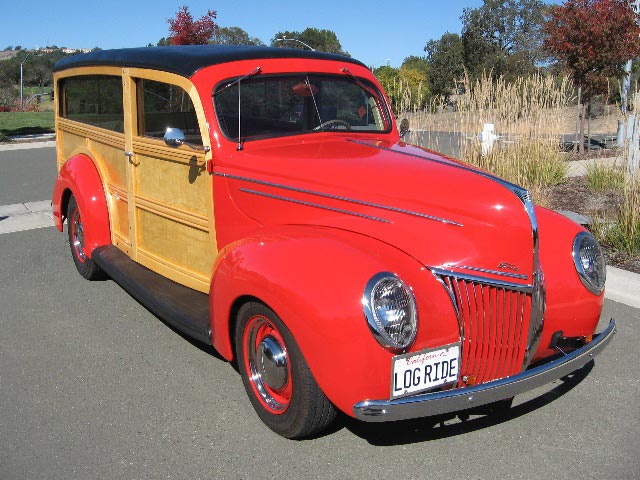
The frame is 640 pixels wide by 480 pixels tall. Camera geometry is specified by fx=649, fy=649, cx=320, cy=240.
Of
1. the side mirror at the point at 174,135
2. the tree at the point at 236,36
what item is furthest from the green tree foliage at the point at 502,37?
the side mirror at the point at 174,135

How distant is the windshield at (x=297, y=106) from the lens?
3910mm

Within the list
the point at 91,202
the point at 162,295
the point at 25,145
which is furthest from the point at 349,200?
the point at 25,145

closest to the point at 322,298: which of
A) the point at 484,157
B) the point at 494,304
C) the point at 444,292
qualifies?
the point at 444,292

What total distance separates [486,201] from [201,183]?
1.76 meters

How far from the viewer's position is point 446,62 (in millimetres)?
28016

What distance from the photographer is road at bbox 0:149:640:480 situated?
2973 mm

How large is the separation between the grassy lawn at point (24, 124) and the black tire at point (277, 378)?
1671cm

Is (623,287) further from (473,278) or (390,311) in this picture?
(390,311)

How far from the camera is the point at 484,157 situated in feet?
26.3

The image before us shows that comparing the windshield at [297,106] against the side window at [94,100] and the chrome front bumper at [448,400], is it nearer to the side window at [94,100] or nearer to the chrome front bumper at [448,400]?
the side window at [94,100]

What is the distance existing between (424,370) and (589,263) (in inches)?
51.8

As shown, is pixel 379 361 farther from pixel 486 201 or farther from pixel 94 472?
pixel 94 472

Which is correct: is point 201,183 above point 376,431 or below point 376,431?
above

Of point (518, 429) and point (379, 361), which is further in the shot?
point (518, 429)
